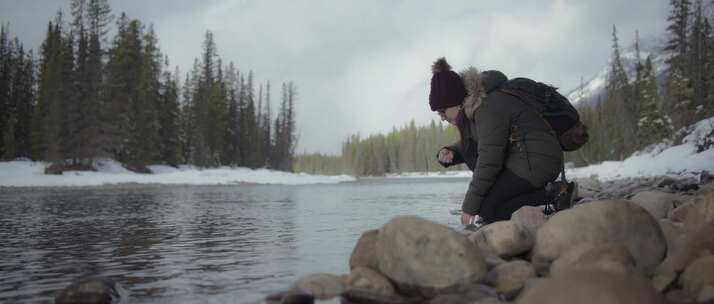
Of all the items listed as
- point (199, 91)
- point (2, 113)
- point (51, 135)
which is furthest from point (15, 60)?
point (51, 135)

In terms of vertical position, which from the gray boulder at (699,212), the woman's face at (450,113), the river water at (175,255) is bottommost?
the river water at (175,255)

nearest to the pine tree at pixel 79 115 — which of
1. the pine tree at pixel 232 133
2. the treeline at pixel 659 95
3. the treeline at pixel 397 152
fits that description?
the pine tree at pixel 232 133

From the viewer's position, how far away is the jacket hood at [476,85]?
332 centimetres

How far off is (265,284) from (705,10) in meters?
41.3

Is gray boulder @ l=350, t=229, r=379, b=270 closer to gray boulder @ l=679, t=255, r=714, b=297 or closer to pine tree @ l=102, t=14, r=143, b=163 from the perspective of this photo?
gray boulder @ l=679, t=255, r=714, b=297

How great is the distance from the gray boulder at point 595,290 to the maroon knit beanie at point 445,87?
213 cm

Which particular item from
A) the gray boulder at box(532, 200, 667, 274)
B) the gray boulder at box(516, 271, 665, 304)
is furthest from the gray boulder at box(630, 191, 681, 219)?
the gray boulder at box(516, 271, 665, 304)

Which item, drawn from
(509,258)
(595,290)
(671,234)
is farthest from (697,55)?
(595,290)

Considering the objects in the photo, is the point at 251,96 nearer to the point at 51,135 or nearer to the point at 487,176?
the point at 51,135

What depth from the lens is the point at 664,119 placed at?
123 feet

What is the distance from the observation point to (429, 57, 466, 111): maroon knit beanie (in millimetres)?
3361

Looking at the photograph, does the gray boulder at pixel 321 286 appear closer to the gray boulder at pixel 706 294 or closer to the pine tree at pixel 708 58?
the gray boulder at pixel 706 294

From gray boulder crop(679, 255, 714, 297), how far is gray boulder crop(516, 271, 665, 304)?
21.7 inches

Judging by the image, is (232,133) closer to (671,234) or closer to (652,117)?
(652,117)
